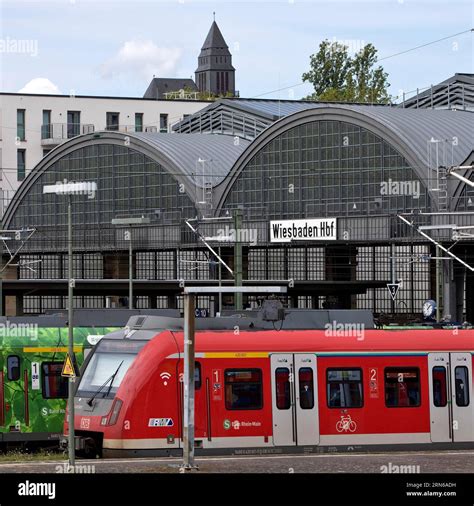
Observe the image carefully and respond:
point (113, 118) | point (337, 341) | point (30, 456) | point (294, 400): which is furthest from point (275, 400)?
point (113, 118)

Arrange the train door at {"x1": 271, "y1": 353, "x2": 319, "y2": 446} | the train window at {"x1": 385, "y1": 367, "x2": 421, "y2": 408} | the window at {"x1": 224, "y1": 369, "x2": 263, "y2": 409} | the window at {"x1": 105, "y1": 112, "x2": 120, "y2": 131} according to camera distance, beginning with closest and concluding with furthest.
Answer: the window at {"x1": 224, "y1": 369, "x2": 263, "y2": 409} < the train door at {"x1": 271, "y1": 353, "x2": 319, "y2": 446} < the train window at {"x1": 385, "y1": 367, "x2": 421, "y2": 408} < the window at {"x1": 105, "y1": 112, "x2": 120, "y2": 131}

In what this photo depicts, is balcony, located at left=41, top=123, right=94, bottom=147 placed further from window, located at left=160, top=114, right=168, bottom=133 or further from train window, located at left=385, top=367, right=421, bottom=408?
train window, located at left=385, top=367, right=421, bottom=408

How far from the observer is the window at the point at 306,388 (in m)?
28.2

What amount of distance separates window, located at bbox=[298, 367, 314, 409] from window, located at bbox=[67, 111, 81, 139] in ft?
327

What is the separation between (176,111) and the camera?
132 metres

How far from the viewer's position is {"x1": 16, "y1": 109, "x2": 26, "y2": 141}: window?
12279cm

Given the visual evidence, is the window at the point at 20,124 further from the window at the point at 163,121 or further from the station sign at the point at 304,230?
the station sign at the point at 304,230

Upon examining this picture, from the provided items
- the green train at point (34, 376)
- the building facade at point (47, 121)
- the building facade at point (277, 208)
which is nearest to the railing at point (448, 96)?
the building facade at point (277, 208)

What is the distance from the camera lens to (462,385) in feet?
96.7

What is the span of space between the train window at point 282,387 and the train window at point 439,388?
3.45 meters

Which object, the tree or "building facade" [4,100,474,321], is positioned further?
the tree

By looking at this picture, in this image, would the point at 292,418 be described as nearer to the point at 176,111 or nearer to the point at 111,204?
the point at 111,204

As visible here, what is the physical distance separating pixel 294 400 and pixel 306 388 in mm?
370

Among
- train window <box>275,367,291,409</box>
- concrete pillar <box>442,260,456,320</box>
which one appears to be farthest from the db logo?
concrete pillar <box>442,260,456,320</box>
